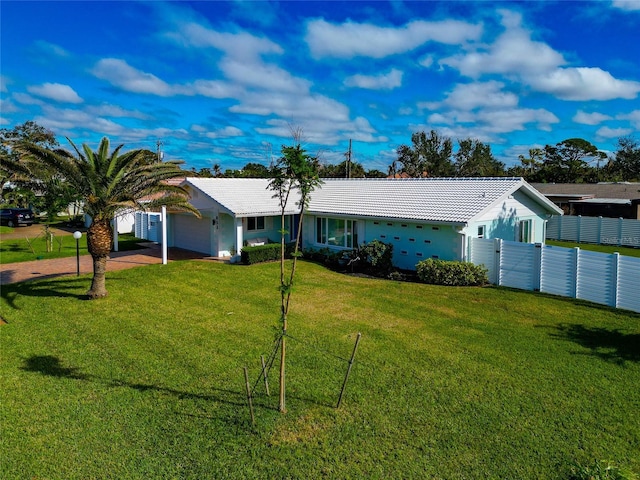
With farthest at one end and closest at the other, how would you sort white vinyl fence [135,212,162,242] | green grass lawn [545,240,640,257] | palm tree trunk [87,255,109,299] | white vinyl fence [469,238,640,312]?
white vinyl fence [135,212,162,242], green grass lawn [545,240,640,257], palm tree trunk [87,255,109,299], white vinyl fence [469,238,640,312]

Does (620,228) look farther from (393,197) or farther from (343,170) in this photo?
(343,170)

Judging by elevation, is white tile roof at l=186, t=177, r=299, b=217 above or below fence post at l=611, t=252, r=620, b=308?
above

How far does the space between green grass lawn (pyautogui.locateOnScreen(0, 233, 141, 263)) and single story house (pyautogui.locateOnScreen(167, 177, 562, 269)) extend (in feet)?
15.0

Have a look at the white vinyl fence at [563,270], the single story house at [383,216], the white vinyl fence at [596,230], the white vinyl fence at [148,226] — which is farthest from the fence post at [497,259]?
the white vinyl fence at [148,226]

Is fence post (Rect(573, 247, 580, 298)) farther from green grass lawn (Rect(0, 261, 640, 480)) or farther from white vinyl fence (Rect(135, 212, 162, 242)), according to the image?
white vinyl fence (Rect(135, 212, 162, 242))

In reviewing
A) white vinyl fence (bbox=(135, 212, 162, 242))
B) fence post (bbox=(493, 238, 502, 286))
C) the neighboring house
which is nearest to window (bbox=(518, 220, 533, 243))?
fence post (bbox=(493, 238, 502, 286))

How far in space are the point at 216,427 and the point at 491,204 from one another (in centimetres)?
1504

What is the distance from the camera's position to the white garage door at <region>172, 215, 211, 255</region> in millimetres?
23453

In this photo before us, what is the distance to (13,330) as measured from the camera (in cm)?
1157

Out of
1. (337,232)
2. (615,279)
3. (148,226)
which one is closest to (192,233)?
(148,226)

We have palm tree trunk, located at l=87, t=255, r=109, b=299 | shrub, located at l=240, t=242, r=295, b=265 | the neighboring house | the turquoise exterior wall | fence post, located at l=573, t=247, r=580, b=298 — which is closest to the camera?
palm tree trunk, located at l=87, t=255, r=109, b=299

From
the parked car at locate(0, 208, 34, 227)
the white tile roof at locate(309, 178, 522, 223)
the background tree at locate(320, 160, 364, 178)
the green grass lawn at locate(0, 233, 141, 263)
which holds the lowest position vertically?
the green grass lawn at locate(0, 233, 141, 263)

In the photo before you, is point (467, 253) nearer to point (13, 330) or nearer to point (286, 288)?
point (286, 288)

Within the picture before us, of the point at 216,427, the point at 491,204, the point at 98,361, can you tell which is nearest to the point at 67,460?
the point at 216,427
